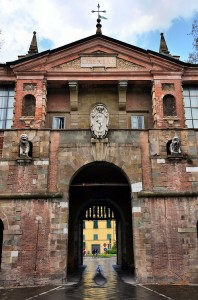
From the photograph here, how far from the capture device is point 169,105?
1756 cm

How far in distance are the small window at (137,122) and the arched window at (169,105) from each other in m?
1.47

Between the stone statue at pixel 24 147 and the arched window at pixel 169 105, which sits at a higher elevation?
the arched window at pixel 169 105

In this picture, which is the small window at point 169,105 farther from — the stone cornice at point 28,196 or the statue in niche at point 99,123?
the stone cornice at point 28,196

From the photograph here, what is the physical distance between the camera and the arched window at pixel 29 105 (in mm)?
17250

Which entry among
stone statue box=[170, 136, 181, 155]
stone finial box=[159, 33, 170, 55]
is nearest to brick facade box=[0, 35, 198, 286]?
stone statue box=[170, 136, 181, 155]

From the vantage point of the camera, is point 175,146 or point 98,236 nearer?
point 175,146

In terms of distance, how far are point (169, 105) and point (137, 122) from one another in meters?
2.08

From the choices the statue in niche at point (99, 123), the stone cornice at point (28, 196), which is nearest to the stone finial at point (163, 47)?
the statue in niche at point (99, 123)

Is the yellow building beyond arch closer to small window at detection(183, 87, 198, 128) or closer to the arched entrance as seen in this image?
the arched entrance

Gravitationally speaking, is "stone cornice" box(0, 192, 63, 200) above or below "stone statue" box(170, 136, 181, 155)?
below

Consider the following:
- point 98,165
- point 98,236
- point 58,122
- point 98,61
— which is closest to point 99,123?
point 98,165

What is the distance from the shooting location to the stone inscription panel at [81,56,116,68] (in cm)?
1816

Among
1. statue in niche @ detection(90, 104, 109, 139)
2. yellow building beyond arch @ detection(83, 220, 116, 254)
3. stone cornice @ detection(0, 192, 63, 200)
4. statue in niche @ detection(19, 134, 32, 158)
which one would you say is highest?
statue in niche @ detection(90, 104, 109, 139)

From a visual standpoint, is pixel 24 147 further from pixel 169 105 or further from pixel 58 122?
pixel 169 105
